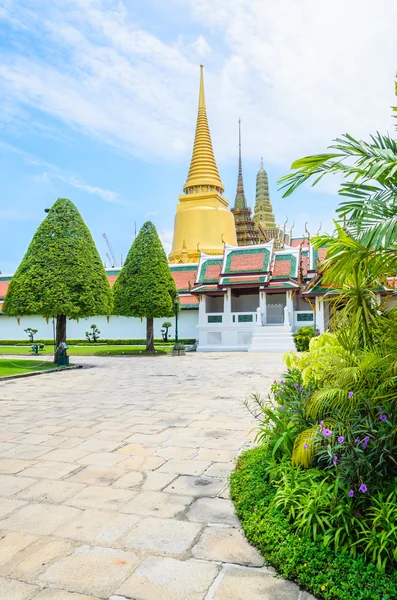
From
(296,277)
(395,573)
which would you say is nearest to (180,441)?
(395,573)

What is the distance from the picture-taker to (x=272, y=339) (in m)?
26.1

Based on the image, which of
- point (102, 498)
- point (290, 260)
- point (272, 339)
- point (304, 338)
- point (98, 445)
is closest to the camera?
point (102, 498)

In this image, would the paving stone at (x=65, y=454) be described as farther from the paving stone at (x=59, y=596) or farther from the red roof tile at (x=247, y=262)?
the red roof tile at (x=247, y=262)

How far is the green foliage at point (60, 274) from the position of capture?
15.5 m

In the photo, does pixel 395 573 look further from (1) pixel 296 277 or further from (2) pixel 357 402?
(1) pixel 296 277

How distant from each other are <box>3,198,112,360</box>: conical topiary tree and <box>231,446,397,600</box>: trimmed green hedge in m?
13.1

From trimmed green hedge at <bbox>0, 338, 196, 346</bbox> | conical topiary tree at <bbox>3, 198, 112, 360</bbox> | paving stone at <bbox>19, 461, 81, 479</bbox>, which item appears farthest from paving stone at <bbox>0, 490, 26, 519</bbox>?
trimmed green hedge at <bbox>0, 338, 196, 346</bbox>

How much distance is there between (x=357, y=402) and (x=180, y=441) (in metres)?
2.89

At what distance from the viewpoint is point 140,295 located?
74.6ft

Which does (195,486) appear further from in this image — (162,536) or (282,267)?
(282,267)

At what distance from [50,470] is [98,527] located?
1.47 meters

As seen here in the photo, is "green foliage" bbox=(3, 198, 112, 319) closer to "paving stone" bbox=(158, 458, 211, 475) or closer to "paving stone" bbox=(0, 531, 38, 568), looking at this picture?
"paving stone" bbox=(158, 458, 211, 475)

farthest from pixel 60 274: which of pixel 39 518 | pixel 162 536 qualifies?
pixel 162 536

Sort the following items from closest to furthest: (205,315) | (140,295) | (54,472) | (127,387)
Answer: (54,472)
(127,387)
(140,295)
(205,315)
